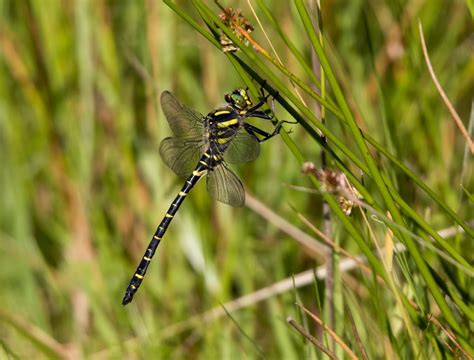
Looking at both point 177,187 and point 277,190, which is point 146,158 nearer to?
point 177,187

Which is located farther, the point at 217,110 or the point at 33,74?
the point at 33,74

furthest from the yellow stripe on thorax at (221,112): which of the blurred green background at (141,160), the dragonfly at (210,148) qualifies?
the blurred green background at (141,160)

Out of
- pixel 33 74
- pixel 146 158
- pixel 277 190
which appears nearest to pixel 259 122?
pixel 277 190

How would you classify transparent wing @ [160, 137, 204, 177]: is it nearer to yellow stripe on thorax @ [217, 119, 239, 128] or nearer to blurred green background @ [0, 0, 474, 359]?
yellow stripe on thorax @ [217, 119, 239, 128]

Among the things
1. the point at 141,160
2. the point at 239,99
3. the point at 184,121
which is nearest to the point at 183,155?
the point at 184,121

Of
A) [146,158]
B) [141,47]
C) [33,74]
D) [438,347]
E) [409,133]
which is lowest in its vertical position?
[438,347]

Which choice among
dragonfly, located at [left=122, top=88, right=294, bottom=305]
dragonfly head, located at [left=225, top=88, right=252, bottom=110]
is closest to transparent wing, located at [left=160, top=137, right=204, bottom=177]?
dragonfly, located at [left=122, top=88, right=294, bottom=305]

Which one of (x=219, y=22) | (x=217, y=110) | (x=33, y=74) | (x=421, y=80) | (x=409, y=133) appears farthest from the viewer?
(x=33, y=74)
